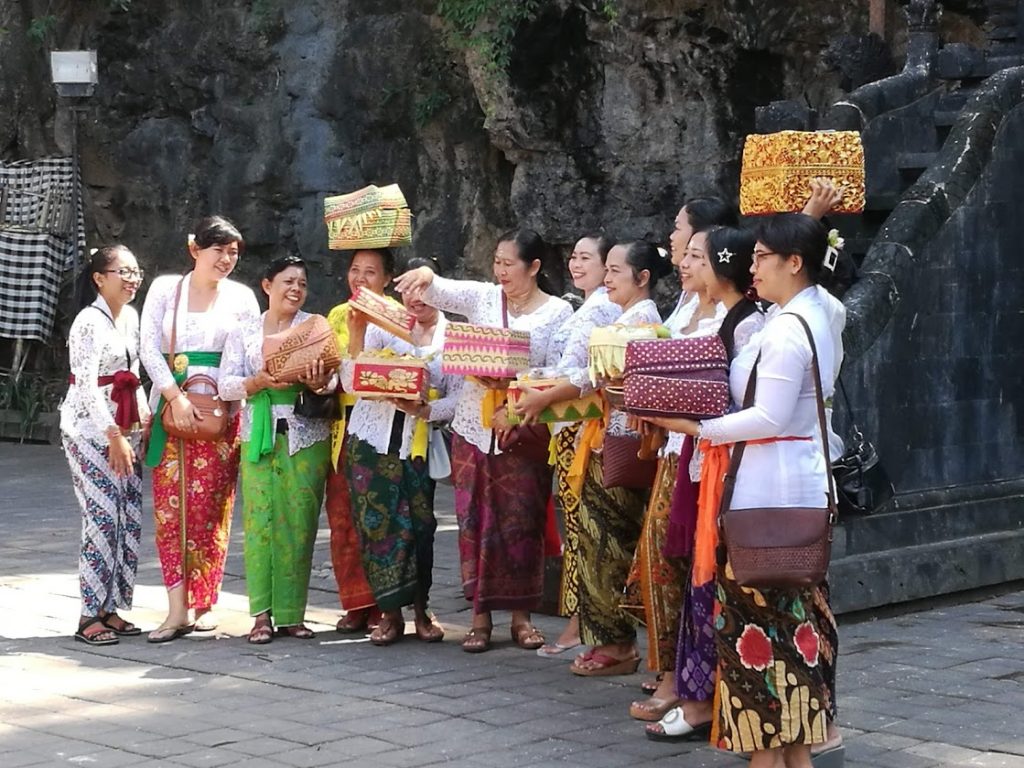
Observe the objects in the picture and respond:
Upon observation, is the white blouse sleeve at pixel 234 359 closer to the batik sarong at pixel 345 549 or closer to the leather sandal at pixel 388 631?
the batik sarong at pixel 345 549

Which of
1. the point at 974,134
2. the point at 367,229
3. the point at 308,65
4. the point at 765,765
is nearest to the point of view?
the point at 765,765

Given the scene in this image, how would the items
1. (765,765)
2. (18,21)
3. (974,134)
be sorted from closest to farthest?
(765,765), (974,134), (18,21)

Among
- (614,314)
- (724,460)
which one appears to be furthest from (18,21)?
(724,460)

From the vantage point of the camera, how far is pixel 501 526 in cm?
737

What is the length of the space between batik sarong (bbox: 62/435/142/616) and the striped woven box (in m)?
1.73

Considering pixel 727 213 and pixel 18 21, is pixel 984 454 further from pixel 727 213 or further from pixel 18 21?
pixel 18 21

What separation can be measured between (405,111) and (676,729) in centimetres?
1117

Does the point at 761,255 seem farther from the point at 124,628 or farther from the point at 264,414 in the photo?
the point at 124,628

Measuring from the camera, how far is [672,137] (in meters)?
13.8

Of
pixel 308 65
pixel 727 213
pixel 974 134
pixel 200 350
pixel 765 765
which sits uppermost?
pixel 308 65

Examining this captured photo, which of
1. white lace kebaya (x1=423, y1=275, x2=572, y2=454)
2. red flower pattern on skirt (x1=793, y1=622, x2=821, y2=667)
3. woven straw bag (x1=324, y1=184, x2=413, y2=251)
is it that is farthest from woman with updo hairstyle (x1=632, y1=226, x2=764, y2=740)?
woven straw bag (x1=324, y1=184, x2=413, y2=251)

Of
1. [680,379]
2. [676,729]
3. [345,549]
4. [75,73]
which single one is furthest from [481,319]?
[75,73]

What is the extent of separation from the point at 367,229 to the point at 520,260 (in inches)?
28.5

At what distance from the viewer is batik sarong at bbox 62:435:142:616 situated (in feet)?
25.2
